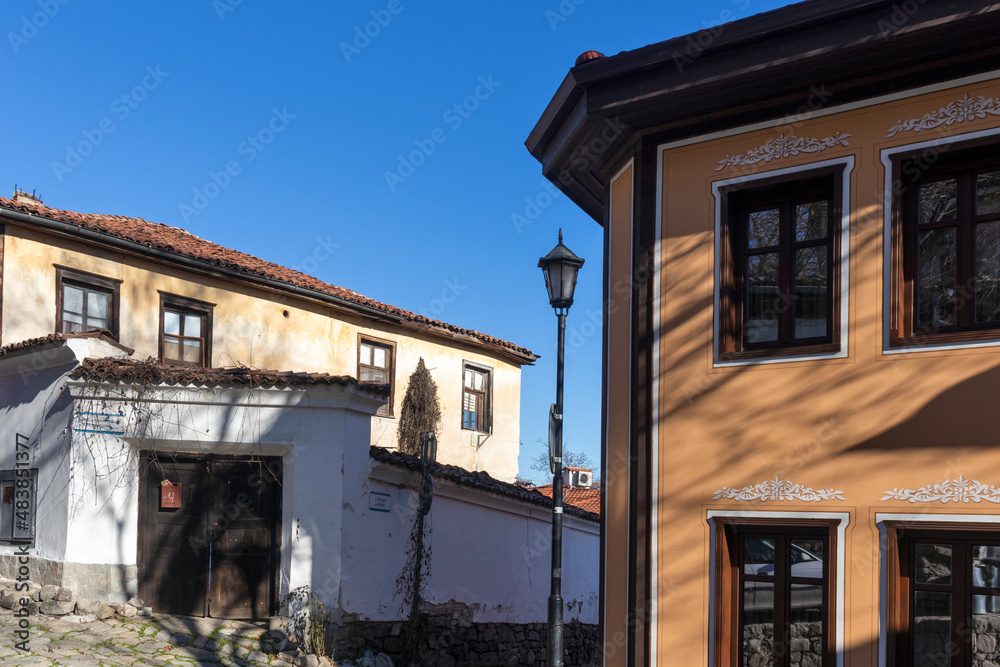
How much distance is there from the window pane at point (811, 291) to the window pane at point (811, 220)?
109 mm

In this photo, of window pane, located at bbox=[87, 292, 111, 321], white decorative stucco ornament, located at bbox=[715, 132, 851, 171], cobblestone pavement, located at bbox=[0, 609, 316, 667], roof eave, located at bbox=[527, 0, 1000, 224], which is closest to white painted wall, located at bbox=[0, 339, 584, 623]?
cobblestone pavement, located at bbox=[0, 609, 316, 667]

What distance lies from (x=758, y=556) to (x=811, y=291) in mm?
2148

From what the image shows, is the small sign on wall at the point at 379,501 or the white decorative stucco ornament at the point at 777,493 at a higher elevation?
the white decorative stucco ornament at the point at 777,493

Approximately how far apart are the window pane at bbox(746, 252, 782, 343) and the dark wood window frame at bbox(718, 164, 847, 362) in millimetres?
50

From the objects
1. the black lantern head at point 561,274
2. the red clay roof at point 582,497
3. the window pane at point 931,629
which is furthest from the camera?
the red clay roof at point 582,497

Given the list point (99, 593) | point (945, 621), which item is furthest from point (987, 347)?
point (99, 593)

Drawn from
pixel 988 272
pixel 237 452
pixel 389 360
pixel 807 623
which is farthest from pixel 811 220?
pixel 389 360

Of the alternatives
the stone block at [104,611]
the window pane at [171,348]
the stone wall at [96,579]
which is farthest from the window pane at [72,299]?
the stone block at [104,611]

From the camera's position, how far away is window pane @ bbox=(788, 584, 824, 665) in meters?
6.68

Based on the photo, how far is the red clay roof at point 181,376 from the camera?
10.4m

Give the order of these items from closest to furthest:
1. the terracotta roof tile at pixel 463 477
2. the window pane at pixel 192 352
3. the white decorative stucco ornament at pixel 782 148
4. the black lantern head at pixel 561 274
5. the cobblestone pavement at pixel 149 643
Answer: the white decorative stucco ornament at pixel 782 148 < the black lantern head at pixel 561 274 < the cobblestone pavement at pixel 149 643 < the terracotta roof tile at pixel 463 477 < the window pane at pixel 192 352

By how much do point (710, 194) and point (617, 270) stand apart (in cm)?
120

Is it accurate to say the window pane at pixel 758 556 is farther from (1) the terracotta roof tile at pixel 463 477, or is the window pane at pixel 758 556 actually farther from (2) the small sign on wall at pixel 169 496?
(2) the small sign on wall at pixel 169 496

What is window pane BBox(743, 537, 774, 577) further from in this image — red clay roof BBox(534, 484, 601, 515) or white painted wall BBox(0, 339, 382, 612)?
red clay roof BBox(534, 484, 601, 515)
